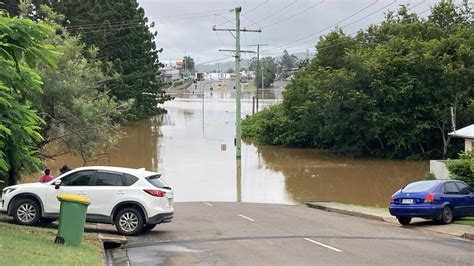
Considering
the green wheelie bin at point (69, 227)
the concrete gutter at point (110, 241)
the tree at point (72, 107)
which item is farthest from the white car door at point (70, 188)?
the tree at point (72, 107)

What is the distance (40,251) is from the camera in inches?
409

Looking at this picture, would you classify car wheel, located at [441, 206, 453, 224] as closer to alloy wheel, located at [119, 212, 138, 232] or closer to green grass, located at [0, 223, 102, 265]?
alloy wheel, located at [119, 212, 138, 232]

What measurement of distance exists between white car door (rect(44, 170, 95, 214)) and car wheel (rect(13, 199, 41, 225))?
0.26m

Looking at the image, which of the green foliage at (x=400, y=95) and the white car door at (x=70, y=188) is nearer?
the white car door at (x=70, y=188)

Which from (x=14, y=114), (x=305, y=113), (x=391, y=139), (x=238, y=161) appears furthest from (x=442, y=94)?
(x=14, y=114)

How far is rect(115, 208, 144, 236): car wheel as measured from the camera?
51.3 ft

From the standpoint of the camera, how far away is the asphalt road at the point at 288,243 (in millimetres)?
12273

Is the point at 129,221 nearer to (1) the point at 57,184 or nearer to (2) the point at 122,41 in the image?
(1) the point at 57,184

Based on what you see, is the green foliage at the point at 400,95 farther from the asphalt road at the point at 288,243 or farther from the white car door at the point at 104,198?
the white car door at the point at 104,198

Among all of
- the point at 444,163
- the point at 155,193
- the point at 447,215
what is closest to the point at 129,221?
the point at 155,193

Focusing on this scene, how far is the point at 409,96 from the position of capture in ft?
169

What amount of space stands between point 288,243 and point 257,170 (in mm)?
31799

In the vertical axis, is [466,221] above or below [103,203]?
below

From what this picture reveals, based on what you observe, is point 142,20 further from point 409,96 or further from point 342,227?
point 342,227
